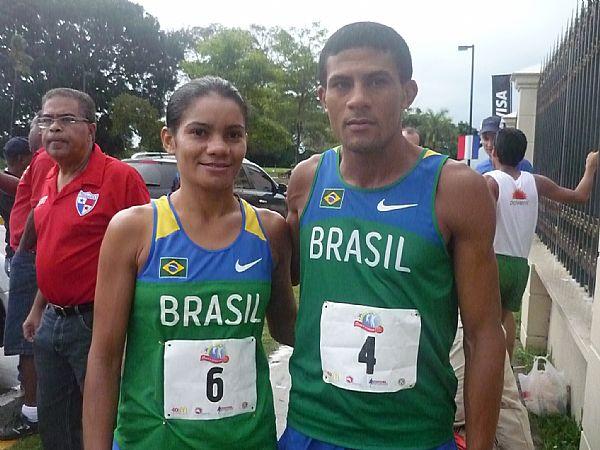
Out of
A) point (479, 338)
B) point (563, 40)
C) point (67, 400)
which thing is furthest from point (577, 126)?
point (67, 400)

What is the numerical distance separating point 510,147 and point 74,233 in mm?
3148

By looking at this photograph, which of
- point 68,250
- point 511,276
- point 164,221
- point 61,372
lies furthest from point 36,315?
point 511,276

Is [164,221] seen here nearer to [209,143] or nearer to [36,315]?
[209,143]

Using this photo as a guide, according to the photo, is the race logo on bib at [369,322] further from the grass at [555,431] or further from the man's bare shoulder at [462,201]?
the grass at [555,431]

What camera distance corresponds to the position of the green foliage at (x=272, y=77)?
3133 centimetres

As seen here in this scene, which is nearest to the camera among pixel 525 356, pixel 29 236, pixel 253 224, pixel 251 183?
pixel 253 224

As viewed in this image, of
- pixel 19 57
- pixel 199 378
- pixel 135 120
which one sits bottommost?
pixel 199 378

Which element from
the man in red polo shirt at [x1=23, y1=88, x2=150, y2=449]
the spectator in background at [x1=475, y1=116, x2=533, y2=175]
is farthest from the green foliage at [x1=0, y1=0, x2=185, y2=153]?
the man in red polo shirt at [x1=23, y1=88, x2=150, y2=449]

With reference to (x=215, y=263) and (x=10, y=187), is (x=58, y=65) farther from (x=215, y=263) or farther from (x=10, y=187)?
(x=215, y=263)

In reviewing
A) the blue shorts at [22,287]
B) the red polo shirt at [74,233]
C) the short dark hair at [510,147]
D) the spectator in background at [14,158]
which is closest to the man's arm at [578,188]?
the short dark hair at [510,147]

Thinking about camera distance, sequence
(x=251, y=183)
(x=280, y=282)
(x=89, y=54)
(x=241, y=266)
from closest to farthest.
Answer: (x=241, y=266), (x=280, y=282), (x=251, y=183), (x=89, y=54)

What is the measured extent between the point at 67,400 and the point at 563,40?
495 centimetres

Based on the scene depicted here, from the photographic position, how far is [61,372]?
3.11 meters

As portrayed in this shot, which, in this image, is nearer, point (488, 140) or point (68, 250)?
point (68, 250)
